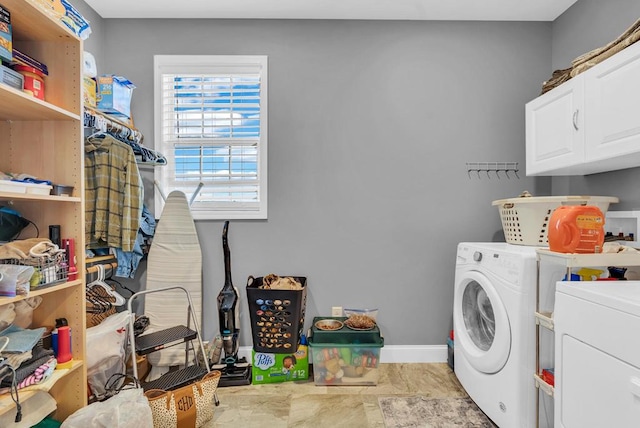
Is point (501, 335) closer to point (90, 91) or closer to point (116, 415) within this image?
point (116, 415)

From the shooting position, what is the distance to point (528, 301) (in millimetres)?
1628

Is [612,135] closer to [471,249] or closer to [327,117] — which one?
[471,249]

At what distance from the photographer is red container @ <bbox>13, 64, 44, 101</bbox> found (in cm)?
145

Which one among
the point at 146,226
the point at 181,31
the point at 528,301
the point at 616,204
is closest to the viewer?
the point at 528,301

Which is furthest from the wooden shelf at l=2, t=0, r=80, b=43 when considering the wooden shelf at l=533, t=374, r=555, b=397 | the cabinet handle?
the wooden shelf at l=533, t=374, r=555, b=397

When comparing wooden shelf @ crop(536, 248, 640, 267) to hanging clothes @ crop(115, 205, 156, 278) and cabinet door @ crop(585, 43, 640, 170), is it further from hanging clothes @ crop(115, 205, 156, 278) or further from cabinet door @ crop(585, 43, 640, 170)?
hanging clothes @ crop(115, 205, 156, 278)

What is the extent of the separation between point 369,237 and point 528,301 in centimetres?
119

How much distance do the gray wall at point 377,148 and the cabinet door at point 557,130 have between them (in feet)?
1.26

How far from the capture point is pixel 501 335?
1.73m

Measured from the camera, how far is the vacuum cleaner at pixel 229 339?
2279 mm

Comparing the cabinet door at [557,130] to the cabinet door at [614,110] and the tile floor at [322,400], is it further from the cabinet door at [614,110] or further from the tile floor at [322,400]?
the tile floor at [322,400]

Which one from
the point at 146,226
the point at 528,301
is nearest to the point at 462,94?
the point at 528,301

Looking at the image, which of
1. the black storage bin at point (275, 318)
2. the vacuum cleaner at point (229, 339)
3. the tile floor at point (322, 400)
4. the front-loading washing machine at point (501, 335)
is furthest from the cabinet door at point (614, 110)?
the vacuum cleaner at point (229, 339)

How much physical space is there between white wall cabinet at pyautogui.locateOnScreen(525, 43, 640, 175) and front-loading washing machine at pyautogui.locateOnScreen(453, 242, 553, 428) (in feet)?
1.90
